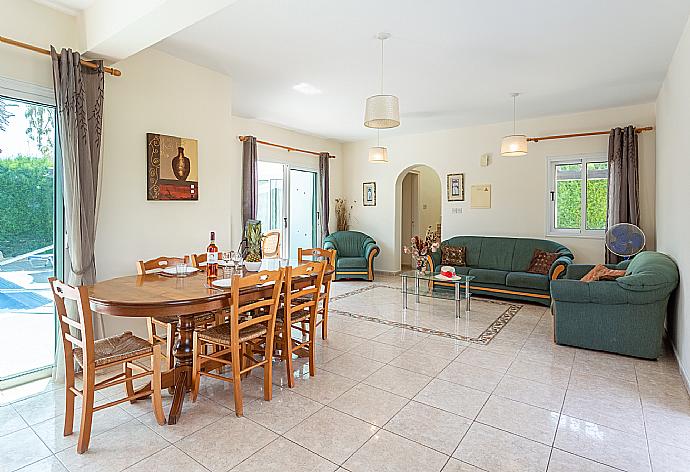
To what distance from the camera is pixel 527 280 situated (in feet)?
Result: 18.6

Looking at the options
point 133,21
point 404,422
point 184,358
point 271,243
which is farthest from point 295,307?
point 271,243

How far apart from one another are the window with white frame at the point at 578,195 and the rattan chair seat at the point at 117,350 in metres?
6.19

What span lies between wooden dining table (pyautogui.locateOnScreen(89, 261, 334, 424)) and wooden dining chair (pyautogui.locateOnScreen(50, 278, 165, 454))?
0.42ft

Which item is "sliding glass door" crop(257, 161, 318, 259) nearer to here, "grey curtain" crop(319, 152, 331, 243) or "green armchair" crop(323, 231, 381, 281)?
"grey curtain" crop(319, 152, 331, 243)

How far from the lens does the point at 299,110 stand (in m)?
6.00

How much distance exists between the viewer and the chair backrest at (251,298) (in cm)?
248

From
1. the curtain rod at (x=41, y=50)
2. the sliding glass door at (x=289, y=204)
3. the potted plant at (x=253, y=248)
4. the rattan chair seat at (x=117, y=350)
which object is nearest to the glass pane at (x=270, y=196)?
the sliding glass door at (x=289, y=204)

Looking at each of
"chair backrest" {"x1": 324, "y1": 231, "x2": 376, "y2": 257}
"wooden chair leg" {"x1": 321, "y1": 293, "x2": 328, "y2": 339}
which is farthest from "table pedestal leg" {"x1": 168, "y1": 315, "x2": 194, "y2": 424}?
"chair backrest" {"x1": 324, "y1": 231, "x2": 376, "y2": 257}

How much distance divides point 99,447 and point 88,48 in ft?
9.50

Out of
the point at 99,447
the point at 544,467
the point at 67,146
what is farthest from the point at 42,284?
the point at 544,467

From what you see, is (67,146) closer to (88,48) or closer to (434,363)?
(88,48)

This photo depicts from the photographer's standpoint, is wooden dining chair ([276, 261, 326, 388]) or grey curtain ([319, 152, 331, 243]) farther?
grey curtain ([319, 152, 331, 243])

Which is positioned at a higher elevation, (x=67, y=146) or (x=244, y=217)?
(x=67, y=146)

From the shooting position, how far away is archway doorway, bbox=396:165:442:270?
9609 mm
